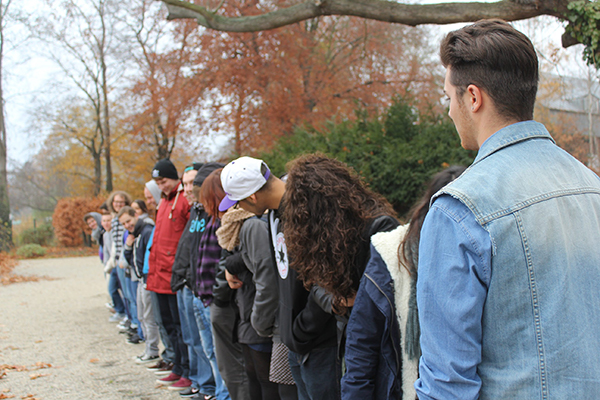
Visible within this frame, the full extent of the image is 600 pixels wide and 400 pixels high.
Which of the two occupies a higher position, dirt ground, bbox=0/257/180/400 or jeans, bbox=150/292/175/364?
jeans, bbox=150/292/175/364

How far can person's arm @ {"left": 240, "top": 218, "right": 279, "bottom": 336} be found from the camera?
334 cm

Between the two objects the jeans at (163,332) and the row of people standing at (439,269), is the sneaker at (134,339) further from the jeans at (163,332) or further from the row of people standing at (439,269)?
the row of people standing at (439,269)

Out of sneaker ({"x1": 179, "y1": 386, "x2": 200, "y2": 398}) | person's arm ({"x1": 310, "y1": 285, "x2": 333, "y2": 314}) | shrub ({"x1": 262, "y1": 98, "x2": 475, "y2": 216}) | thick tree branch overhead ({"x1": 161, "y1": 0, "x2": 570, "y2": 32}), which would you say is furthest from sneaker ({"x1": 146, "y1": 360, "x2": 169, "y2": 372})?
thick tree branch overhead ({"x1": 161, "y1": 0, "x2": 570, "y2": 32})

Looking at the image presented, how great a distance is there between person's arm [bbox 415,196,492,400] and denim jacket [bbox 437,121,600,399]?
0.03m

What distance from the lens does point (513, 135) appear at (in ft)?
4.39

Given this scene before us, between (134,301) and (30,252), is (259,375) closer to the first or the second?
(134,301)

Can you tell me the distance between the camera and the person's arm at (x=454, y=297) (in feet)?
4.00

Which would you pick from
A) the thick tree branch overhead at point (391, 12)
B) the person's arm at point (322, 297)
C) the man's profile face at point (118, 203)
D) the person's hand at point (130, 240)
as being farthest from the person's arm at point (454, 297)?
the man's profile face at point (118, 203)

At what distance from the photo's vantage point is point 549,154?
4.38ft

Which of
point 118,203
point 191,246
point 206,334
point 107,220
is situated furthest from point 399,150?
point 107,220

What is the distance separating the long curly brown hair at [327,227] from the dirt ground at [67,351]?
11.4 feet

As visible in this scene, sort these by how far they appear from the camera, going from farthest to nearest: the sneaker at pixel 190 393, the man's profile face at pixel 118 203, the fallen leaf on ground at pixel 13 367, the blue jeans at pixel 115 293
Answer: the blue jeans at pixel 115 293, the man's profile face at pixel 118 203, the fallen leaf on ground at pixel 13 367, the sneaker at pixel 190 393

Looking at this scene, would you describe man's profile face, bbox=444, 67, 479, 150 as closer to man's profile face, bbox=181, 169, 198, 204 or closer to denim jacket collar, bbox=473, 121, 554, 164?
denim jacket collar, bbox=473, 121, 554, 164

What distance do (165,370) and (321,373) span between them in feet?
12.5
